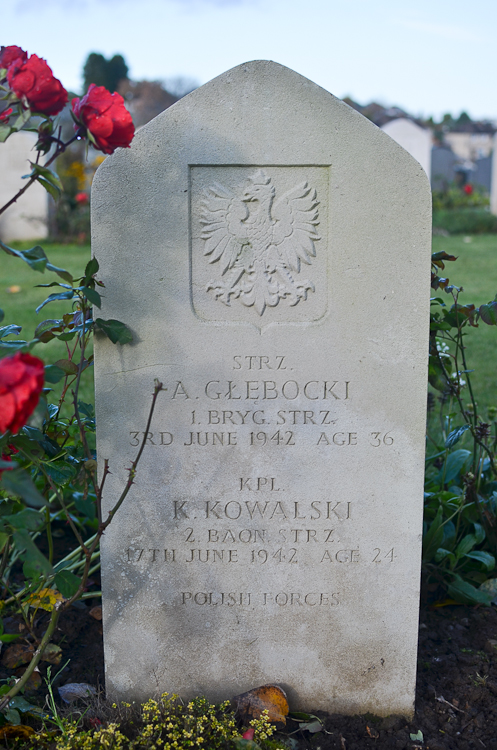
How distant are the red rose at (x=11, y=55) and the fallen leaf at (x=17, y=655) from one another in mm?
1795

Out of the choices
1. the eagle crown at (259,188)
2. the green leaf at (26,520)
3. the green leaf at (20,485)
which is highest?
the eagle crown at (259,188)

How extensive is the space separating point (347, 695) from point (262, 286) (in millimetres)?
1354

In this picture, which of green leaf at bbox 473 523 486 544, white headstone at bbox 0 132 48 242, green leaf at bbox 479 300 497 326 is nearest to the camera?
green leaf at bbox 479 300 497 326

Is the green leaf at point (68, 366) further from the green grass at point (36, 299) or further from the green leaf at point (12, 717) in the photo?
the green grass at point (36, 299)

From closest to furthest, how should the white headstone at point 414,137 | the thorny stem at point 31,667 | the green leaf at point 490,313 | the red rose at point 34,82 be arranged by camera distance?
1. the red rose at point 34,82
2. the thorny stem at point 31,667
3. the green leaf at point 490,313
4. the white headstone at point 414,137

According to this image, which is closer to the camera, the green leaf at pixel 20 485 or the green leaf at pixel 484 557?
the green leaf at pixel 20 485

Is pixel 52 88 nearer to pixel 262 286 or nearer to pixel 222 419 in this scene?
pixel 262 286

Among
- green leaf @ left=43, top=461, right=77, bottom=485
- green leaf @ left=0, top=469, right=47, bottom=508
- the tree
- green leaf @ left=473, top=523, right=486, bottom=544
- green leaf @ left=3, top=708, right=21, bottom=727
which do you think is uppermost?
the tree

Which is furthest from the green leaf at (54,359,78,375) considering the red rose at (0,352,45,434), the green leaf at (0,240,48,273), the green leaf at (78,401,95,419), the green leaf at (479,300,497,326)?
the green leaf at (479,300,497,326)

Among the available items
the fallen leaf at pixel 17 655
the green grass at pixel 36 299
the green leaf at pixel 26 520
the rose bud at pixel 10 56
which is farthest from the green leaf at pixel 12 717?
the green grass at pixel 36 299

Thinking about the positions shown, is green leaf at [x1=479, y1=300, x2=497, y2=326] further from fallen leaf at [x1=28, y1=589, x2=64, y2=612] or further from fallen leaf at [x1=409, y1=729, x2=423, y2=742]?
fallen leaf at [x1=28, y1=589, x2=64, y2=612]

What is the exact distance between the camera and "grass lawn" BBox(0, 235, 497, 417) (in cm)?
521

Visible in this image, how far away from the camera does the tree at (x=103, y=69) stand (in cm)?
3547

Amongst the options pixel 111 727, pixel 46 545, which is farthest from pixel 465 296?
pixel 111 727
